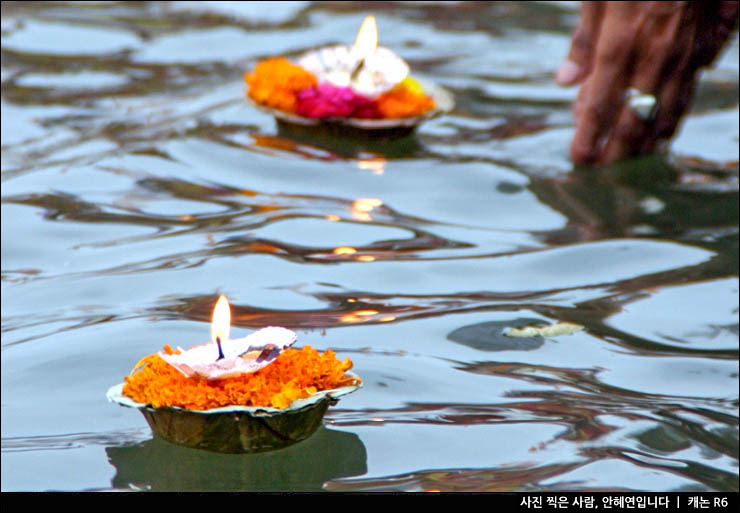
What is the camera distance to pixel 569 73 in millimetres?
2859

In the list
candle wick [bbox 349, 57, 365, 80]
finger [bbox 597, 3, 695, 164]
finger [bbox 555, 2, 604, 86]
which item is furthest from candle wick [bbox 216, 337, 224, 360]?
finger [bbox 555, 2, 604, 86]

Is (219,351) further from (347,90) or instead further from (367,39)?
(367,39)

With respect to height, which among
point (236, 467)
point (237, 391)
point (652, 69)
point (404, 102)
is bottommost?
point (236, 467)

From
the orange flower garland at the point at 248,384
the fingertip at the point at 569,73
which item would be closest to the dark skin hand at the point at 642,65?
the fingertip at the point at 569,73

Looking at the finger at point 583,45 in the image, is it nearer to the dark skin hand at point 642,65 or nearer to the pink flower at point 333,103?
the dark skin hand at point 642,65

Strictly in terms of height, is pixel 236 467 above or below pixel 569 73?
below

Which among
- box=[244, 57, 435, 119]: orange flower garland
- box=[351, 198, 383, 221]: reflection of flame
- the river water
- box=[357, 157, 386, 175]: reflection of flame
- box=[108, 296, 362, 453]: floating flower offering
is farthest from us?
box=[244, 57, 435, 119]: orange flower garland

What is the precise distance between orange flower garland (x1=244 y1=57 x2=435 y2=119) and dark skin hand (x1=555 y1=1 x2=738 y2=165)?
1.53ft

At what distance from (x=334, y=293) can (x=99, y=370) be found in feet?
1.61

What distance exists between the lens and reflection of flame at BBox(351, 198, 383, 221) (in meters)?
2.44

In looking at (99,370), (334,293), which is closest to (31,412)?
(99,370)

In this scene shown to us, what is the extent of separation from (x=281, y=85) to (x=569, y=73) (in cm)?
77

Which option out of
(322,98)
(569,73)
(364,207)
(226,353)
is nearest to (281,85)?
(322,98)

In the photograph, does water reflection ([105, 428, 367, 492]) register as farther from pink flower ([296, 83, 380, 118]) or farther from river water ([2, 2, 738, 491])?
pink flower ([296, 83, 380, 118])
